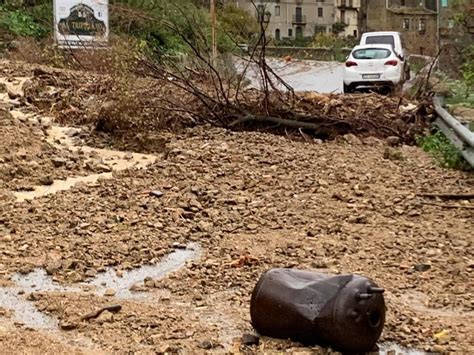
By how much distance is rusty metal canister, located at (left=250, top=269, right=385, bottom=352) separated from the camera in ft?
14.4

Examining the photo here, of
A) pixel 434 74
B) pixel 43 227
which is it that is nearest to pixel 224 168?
pixel 43 227

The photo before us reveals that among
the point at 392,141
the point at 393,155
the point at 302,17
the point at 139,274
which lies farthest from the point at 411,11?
the point at 139,274

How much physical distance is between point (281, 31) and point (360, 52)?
210 ft

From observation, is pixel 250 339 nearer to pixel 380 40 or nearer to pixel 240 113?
pixel 240 113

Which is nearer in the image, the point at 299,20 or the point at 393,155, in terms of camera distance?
the point at 393,155

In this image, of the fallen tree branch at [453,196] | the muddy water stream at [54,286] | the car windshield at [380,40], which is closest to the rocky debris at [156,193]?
the muddy water stream at [54,286]

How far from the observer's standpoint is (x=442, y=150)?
11203 mm

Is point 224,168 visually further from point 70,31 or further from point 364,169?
point 70,31

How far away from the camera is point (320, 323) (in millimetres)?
4477

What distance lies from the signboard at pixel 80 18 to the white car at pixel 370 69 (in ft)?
23.3

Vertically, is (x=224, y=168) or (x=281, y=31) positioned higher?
(x=281, y=31)

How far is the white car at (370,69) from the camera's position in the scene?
77.2ft

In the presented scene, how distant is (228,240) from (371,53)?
59.2ft

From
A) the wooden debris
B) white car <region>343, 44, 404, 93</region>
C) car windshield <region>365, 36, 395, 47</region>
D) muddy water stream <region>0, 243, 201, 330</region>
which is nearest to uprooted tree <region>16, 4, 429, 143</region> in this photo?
muddy water stream <region>0, 243, 201, 330</region>
